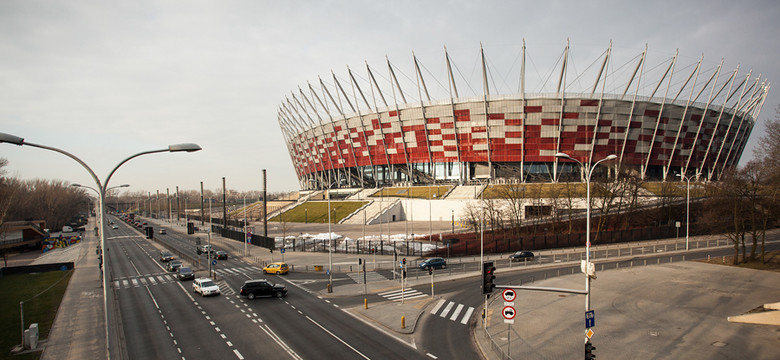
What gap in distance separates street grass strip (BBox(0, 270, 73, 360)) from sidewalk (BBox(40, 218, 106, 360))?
0.52 meters

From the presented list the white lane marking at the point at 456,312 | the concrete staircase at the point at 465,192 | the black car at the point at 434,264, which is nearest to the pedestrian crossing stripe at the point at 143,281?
the black car at the point at 434,264

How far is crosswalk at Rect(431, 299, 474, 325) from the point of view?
78.2 feet

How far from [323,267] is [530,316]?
24.6 meters

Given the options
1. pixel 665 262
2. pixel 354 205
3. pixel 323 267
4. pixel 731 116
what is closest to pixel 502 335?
pixel 323 267

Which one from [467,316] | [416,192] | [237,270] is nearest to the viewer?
[467,316]

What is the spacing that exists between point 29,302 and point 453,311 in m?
31.8

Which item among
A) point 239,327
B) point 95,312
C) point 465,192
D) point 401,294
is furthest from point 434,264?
point 465,192

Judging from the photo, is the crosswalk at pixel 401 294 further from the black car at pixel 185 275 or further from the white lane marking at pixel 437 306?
the black car at pixel 185 275

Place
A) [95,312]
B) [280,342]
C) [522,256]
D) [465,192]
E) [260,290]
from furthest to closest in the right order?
[465,192]
[522,256]
[260,290]
[95,312]
[280,342]

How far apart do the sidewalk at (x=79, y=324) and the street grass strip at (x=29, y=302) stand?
0.52 metres

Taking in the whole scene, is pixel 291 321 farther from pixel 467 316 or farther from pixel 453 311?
pixel 467 316

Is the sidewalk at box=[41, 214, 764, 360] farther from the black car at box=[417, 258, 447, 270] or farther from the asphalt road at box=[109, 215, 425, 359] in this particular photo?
the black car at box=[417, 258, 447, 270]

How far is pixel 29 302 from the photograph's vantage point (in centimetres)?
2969

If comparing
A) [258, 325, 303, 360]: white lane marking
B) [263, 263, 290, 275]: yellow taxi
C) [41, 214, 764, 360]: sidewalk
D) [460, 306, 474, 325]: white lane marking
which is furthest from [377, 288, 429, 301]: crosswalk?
[263, 263, 290, 275]: yellow taxi
